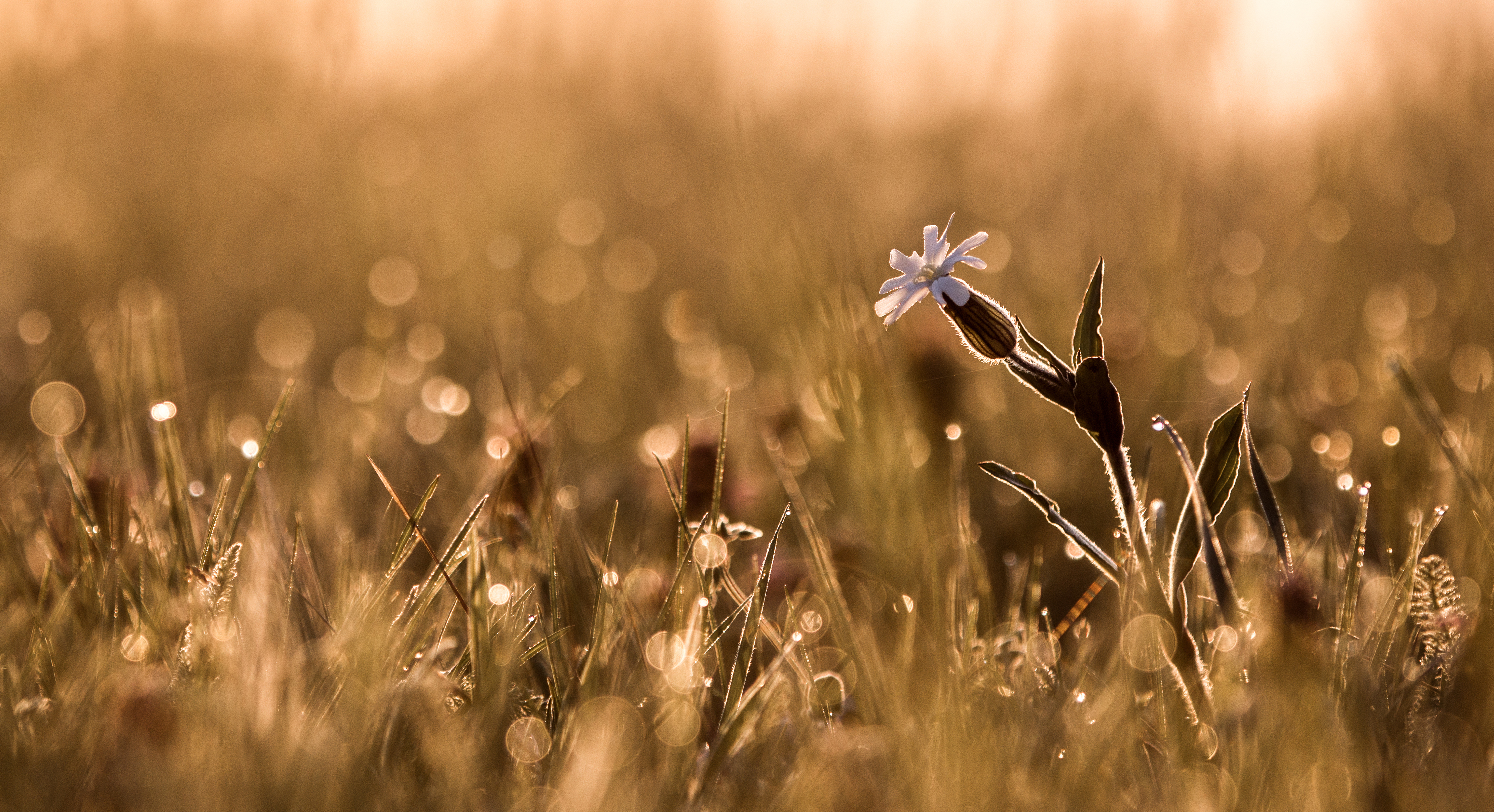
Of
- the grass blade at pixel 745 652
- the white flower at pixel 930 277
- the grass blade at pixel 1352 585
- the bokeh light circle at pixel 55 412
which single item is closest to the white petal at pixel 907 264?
the white flower at pixel 930 277

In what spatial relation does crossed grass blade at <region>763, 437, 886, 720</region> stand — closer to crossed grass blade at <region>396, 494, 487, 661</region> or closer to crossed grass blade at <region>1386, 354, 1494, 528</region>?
crossed grass blade at <region>396, 494, 487, 661</region>

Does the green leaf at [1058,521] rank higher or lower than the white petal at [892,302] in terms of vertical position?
lower

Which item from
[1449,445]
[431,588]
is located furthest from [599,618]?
[1449,445]

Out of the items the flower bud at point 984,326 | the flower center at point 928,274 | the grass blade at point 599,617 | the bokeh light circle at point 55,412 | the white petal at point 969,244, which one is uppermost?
the white petal at point 969,244

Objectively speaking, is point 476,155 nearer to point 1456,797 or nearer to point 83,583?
point 83,583

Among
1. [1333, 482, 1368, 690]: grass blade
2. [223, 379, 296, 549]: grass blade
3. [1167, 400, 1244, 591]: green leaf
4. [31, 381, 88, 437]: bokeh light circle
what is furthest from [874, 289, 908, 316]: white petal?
[31, 381, 88, 437]: bokeh light circle

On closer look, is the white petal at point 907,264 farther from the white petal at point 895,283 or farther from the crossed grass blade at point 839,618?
the crossed grass blade at point 839,618

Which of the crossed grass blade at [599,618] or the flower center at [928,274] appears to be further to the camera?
the flower center at [928,274]
